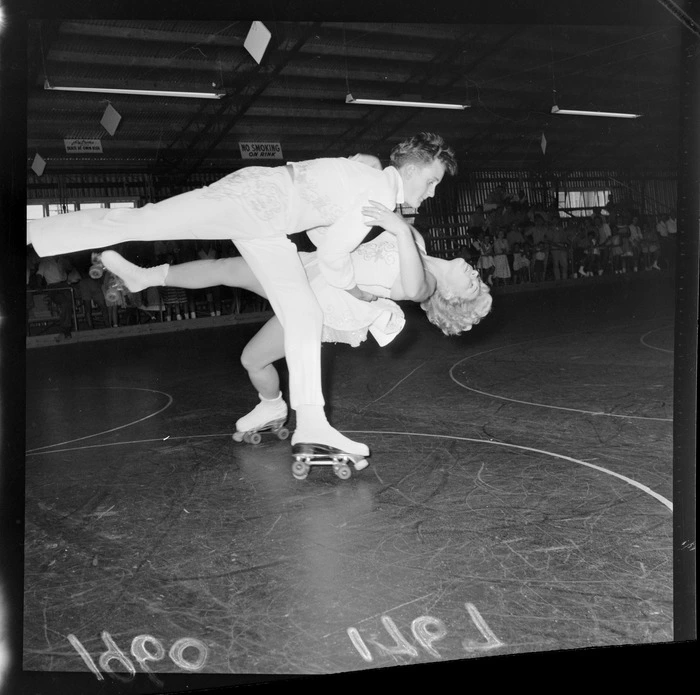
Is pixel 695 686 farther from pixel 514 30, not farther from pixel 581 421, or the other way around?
pixel 514 30

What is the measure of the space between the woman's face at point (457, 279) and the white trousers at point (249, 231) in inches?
23.9

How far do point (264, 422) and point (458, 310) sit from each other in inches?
46.5

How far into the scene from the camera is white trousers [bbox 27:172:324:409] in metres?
2.52

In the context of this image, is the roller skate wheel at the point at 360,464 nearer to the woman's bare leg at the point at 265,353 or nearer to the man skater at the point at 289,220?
the man skater at the point at 289,220

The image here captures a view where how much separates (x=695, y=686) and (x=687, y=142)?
1.66 metres

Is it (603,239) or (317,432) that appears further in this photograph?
(603,239)

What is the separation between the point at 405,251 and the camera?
2.68 metres

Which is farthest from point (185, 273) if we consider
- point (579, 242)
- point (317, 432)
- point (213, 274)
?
point (579, 242)

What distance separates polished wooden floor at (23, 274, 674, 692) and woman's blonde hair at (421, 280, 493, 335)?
65 cm

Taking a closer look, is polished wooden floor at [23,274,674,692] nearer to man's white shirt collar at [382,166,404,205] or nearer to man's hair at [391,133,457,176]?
man's white shirt collar at [382,166,404,205]

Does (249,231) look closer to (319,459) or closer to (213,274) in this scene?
(213,274)

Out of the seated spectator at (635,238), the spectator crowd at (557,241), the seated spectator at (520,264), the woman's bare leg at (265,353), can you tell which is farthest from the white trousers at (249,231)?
the seated spectator at (635,238)

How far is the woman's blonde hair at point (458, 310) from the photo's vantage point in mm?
3203

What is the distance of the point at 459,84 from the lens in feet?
34.6
